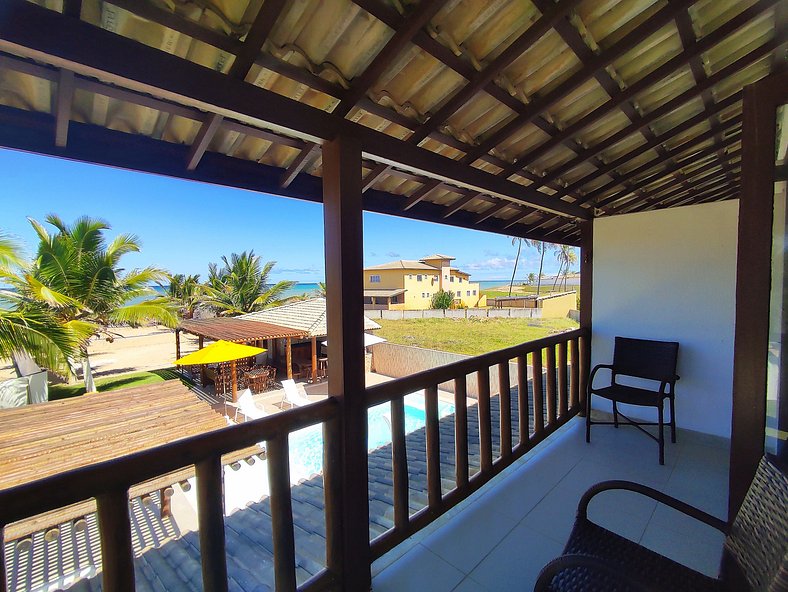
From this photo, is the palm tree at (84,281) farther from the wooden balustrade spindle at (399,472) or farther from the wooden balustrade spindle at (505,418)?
the wooden balustrade spindle at (505,418)

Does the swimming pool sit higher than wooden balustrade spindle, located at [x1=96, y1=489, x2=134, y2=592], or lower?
lower

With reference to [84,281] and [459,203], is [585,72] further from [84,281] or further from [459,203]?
[84,281]

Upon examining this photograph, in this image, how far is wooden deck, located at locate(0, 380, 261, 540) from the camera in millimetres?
3623

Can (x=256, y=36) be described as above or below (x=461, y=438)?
above

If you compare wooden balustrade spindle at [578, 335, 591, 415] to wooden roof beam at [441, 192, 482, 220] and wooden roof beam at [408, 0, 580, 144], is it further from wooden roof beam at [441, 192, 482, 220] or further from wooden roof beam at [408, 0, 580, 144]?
wooden roof beam at [408, 0, 580, 144]

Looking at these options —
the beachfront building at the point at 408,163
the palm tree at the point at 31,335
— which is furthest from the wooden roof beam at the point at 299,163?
the palm tree at the point at 31,335

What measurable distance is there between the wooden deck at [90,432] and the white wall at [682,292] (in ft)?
14.1

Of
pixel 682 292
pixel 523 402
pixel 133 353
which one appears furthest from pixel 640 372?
pixel 133 353

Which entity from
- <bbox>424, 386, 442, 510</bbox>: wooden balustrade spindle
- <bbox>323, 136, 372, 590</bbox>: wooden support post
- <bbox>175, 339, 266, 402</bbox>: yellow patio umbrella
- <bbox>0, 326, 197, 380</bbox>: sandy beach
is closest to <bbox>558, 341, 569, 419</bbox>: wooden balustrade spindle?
<bbox>424, 386, 442, 510</bbox>: wooden balustrade spindle

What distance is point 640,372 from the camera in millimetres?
3244

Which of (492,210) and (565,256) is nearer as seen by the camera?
(492,210)

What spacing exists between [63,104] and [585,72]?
84.9 inches

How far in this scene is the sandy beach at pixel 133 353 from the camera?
579 inches

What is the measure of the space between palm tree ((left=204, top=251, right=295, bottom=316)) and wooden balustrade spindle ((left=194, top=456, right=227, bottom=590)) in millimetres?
18446
